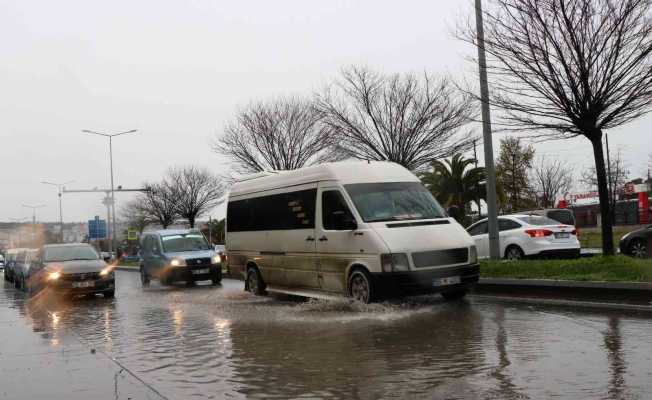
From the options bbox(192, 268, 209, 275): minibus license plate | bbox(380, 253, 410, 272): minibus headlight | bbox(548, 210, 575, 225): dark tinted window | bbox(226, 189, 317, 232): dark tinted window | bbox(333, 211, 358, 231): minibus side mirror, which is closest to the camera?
bbox(380, 253, 410, 272): minibus headlight

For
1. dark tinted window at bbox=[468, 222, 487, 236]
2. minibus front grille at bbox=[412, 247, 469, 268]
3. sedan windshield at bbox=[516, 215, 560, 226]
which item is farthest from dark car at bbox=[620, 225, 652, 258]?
minibus front grille at bbox=[412, 247, 469, 268]

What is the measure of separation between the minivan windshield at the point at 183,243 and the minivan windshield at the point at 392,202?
1149 centimetres

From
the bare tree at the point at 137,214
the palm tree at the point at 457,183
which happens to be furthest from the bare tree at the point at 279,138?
the bare tree at the point at 137,214

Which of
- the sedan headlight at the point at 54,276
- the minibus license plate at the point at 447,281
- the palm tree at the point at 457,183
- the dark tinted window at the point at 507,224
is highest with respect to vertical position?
the palm tree at the point at 457,183

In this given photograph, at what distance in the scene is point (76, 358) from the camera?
8.40m

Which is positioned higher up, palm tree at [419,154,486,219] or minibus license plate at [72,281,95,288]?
palm tree at [419,154,486,219]

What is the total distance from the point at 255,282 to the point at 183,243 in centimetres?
763

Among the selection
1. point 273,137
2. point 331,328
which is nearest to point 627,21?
point 331,328

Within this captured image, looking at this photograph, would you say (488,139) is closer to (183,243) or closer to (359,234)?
(359,234)

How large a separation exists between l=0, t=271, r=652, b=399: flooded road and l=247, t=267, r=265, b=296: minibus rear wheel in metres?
2.62

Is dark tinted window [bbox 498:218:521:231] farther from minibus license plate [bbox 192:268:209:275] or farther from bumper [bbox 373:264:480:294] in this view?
minibus license plate [bbox 192:268:209:275]

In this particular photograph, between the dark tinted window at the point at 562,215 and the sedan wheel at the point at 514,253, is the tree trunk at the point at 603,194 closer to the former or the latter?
the sedan wheel at the point at 514,253

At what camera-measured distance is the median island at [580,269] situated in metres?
12.1

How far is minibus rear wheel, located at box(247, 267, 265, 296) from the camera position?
15.6 metres
